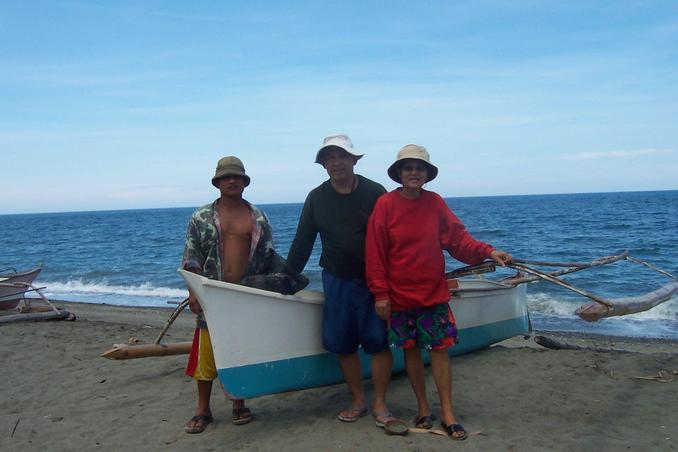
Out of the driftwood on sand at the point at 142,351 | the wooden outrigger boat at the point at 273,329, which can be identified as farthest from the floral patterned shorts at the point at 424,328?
the driftwood on sand at the point at 142,351

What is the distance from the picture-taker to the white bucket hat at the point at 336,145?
12.9 feet

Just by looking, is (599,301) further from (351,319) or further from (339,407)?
(339,407)

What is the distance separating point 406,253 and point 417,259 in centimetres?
8

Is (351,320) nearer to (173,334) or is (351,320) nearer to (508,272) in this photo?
(173,334)

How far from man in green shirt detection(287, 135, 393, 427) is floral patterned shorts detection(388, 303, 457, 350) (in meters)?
0.16

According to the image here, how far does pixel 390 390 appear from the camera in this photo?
5.01 metres

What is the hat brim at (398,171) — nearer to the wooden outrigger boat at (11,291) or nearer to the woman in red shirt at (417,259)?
the woman in red shirt at (417,259)

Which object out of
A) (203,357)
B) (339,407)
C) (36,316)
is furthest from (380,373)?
(36,316)

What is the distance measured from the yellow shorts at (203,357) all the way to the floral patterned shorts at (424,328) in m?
1.21

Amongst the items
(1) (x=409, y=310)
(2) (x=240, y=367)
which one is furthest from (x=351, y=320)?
(2) (x=240, y=367)

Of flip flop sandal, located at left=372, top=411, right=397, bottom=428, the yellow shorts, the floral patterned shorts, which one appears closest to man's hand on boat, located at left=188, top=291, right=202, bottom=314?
the yellow shorts

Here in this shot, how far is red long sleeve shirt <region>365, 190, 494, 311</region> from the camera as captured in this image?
3.77 metres

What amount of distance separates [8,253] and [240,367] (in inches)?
1366

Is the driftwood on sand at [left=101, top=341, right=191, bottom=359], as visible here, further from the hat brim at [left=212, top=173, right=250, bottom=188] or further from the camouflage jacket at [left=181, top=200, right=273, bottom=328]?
the hat brim at [left=212, top=173, right=250, bottom=188]
